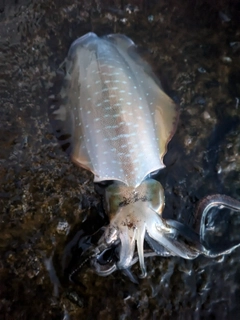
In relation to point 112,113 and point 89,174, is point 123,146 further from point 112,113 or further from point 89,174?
point 89,174

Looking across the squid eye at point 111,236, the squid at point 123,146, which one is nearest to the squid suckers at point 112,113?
the squid at point 123,146

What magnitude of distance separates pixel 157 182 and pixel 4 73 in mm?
1028

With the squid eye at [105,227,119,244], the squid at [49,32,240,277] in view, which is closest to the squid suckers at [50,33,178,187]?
the squid at [49,32,240,277]

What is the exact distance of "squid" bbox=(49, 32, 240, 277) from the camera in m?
2.01

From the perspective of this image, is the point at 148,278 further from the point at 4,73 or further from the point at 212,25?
the point at 212,25

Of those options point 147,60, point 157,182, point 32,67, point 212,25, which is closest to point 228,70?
point 212,25

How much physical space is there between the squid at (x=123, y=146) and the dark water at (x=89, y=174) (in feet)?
0.32

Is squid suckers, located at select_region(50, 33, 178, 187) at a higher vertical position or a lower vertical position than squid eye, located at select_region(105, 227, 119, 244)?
higher

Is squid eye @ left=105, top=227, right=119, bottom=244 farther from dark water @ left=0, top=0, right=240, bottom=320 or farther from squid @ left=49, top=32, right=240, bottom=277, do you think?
dark water @ left=0, top=0, right=240, bottom=320

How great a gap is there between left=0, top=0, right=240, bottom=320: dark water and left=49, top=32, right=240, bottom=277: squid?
0.10 meters

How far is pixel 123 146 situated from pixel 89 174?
0.28m

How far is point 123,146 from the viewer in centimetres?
209

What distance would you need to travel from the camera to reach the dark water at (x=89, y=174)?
2.13 m

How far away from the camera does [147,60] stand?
8.32ft
